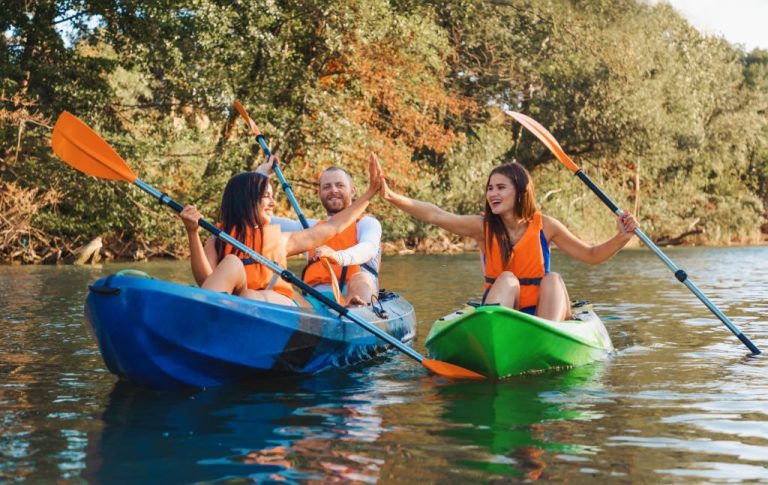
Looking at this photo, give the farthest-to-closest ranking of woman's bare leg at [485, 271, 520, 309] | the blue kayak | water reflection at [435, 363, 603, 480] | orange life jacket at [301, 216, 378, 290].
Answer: orange life jacket at [301, 216, 378, 290] < woman's bare leg at [485, 271, 520, 309] < the blue kayak < water reflection at [435, 363, 603, 480]

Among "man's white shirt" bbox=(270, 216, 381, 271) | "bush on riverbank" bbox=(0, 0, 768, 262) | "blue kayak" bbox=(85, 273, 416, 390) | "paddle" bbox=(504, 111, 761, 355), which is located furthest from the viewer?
"bush on riverbank" bbox=(0, 0, 768, 262)

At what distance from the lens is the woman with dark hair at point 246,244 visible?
15.6 feet

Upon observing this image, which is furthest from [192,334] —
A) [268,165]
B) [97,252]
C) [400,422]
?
[97,252]

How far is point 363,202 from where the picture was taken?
5.39 metres

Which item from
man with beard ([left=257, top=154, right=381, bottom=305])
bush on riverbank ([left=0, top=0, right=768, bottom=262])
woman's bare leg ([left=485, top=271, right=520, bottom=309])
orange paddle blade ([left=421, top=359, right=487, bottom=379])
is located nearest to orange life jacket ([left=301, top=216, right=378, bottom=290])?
man with beard ([left=257, top=154, right=381, bottom=305])

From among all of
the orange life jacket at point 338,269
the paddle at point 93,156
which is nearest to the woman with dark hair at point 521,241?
the paddle at point 93,156

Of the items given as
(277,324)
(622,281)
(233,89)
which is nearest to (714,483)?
(277,324)

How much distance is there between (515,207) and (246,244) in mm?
1431

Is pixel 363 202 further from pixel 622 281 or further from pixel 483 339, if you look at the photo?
pixel 622 281

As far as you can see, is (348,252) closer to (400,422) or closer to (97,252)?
(400,422)

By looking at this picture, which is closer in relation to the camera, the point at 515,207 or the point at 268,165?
the point at 515,207

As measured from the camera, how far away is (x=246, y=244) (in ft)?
16.3

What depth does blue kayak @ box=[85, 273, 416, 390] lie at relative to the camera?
428cm

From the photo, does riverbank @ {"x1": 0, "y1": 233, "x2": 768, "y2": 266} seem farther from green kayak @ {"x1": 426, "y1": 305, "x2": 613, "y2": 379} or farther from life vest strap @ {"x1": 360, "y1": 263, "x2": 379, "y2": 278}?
green kayak @ {"x1": 426, "y1": 305, "x2": 613, "y2": 379}
